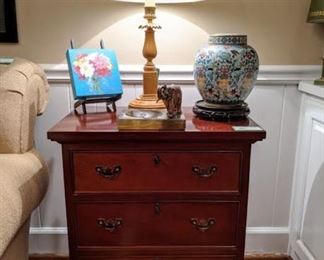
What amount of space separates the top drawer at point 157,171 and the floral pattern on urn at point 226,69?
0.67 ft

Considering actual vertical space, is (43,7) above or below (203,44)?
above

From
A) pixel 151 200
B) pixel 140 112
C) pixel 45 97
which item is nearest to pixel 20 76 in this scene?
pixel 45 97

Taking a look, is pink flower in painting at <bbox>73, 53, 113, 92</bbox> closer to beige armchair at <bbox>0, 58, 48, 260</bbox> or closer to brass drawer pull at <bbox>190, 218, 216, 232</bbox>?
beige armchair at <bbox>0, 58, 48, 260</bbox>

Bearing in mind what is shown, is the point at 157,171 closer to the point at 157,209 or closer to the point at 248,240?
the point at 157,209

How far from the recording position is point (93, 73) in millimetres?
1215

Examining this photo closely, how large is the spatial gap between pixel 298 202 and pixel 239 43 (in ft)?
2.66

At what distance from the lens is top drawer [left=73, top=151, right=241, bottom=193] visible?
3.36ft

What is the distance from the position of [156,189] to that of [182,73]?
57cm

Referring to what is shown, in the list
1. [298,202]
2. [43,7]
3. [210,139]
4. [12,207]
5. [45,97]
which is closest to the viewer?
[12,207]

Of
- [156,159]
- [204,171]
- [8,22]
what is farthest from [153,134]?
[8,22]

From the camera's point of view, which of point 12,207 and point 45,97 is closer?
point 12,207

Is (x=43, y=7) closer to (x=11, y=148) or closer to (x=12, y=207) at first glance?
(x=11, y=148)

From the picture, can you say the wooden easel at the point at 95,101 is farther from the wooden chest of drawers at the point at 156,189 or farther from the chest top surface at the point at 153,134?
the chest top surface at the point at 153,134

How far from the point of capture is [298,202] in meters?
1.53
